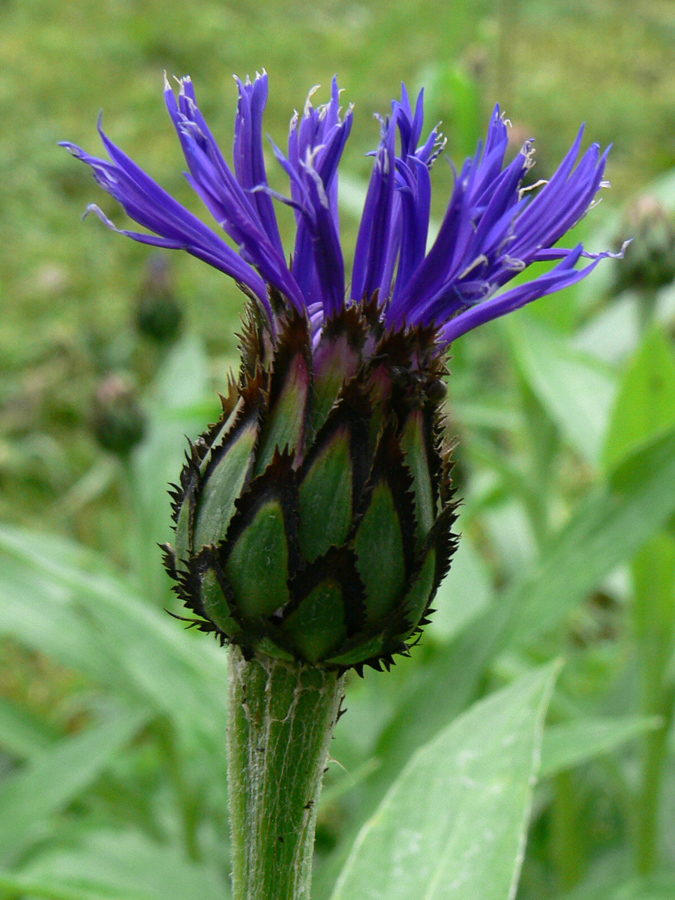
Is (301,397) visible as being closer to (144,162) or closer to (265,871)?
(265,871)

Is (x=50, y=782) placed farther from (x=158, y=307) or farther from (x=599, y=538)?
(x=158, y=307)

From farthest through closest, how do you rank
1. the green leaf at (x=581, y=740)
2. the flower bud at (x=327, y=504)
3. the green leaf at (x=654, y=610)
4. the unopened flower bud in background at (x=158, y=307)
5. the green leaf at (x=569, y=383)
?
the unopened flower bud in background at (x=158, y=307) → the green leaf at (x=569, y=383) → the green leaf at (x=654, y=610) → the green leaf at (x=581, y=740) → the flower bud at (x=327, y=504)

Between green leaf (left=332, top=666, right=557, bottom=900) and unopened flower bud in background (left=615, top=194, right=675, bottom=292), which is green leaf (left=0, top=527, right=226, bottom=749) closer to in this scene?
green leaf (left=332, top=666, right=557, bottom=900)

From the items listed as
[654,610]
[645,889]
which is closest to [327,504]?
[645,889]

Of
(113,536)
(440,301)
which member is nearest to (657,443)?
(440,301)

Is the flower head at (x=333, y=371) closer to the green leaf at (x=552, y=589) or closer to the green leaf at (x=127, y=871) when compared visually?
the green leaf at (x=552, y=589)

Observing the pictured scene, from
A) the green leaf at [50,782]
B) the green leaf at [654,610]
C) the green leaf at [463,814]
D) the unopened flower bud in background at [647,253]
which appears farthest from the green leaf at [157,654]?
the unopened flower bud in background at [647,253]
